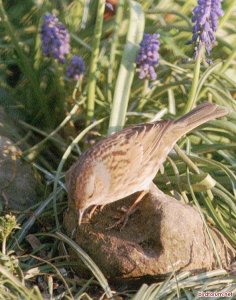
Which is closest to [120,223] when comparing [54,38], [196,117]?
[196,117]

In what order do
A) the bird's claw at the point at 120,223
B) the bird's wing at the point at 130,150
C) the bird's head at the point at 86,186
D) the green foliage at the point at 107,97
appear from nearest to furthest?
the bird's head at the point at 86,186 → the bird's claw at the point at 120,223 → the bird's wing at the point at 130,150 → the green foliage at the point at 107,97

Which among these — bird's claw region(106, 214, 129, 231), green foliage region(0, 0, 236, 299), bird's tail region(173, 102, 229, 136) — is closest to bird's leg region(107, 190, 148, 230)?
bird's claw region(106, 214, 129, 231)

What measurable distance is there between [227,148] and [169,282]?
1.18 meters

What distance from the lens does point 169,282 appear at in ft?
16.4

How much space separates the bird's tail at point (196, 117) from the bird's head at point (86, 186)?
26.4 inches

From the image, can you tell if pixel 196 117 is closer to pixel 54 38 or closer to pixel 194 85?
pixel 194 85

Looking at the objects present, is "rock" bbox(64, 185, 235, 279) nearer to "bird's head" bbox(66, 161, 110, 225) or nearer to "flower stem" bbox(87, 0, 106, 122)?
"bird's head" bbox(66, 161, 110, 225)

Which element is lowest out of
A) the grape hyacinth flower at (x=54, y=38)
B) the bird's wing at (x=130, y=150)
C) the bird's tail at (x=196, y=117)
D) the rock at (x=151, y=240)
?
the rock at (x=151, y=240)

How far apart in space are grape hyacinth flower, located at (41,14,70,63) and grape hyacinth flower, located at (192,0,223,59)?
0.82m

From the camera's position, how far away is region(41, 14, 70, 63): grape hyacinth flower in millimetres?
5672

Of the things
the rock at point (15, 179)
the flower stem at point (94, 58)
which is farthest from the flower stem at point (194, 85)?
the rock at point (15, 179)

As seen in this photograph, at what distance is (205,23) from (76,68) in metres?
0.89

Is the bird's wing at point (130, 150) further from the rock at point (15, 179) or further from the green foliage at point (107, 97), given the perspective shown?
the rock at point (15, 179)

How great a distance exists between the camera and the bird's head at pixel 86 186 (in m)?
5.06
